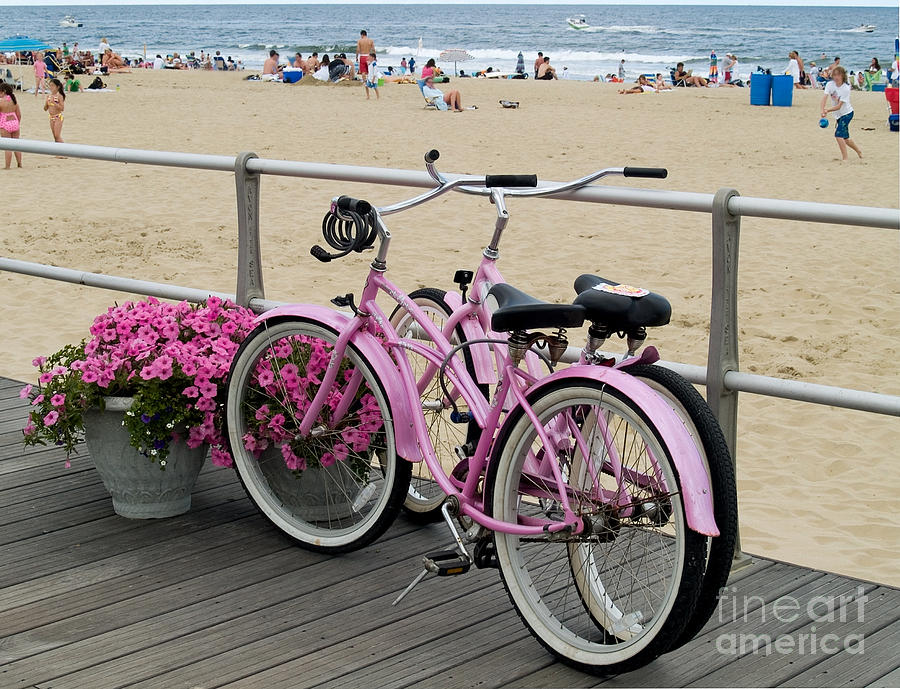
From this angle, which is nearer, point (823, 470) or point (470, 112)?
point (823, 470)

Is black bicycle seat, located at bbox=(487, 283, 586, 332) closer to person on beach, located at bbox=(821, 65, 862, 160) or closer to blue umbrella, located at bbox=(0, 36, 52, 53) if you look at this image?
person on beach, located at bbox=(821, 65, 862, 160)

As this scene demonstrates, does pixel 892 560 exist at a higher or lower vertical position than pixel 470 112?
lower

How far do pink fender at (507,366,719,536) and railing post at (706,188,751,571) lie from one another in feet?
2.13

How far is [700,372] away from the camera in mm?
3312

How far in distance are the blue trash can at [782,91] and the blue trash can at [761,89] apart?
0.13 metres

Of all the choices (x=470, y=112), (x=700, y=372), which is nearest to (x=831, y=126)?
(x=470, y=112)

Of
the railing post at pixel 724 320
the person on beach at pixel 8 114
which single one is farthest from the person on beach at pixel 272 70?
the railing post at pixel 724 320

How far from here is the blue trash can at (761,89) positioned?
83.6ft

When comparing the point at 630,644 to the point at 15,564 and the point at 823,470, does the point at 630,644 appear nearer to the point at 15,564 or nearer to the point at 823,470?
the point at 15,564

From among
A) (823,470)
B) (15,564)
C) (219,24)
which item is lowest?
(823,470)

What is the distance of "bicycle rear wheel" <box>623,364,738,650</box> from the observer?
8.57 feet

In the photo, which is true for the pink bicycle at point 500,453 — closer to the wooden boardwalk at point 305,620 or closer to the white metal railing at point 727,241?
the wooden boardwalk at point 305,620

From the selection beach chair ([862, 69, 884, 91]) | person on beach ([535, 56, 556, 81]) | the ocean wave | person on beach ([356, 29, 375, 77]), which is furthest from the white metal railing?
the ocean wave

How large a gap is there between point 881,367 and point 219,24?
330 feet
